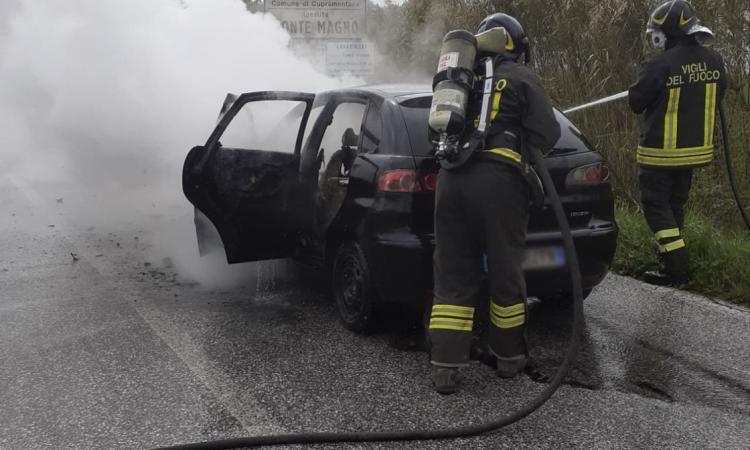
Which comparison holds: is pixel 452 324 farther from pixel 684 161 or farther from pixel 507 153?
pixel 684 161

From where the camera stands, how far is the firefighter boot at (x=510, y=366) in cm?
360

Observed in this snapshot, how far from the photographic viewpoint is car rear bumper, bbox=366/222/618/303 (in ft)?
12.5

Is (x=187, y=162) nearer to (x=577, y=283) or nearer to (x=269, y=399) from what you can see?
(x=269, y=399)

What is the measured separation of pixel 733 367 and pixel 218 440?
2.59 m

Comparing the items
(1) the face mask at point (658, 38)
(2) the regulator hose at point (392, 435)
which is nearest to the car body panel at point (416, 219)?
(2) the regulator hose at point (392, 435)

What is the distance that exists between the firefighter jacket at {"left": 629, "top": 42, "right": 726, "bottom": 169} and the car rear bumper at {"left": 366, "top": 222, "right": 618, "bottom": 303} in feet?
4.70

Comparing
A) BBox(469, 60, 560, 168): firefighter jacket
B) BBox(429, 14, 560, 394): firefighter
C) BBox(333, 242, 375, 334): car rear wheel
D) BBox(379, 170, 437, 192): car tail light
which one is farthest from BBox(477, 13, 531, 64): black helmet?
BBox(333, 242, 375, 334): car rear wheel

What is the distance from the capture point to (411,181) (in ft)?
12.6

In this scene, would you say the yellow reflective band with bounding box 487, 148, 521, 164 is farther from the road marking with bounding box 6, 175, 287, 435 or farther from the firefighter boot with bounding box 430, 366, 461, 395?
the road marking with bounding box 6, 175, 287, 435

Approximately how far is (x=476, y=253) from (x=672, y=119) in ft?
7.61

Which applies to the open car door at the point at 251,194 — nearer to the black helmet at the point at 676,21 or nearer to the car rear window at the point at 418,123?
the car rear window at the point at 418,123

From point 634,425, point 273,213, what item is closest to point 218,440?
point 634,425

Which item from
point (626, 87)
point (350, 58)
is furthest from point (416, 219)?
point (350, 58)

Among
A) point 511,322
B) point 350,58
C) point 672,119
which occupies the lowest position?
point 511,322
